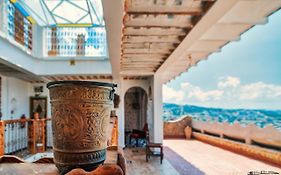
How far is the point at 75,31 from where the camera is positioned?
904 centimetres

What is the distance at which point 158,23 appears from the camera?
3453 millimetres

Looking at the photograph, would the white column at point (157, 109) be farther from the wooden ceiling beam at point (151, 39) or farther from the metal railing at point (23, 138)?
the wooden ceiling beam at point (151, 39)

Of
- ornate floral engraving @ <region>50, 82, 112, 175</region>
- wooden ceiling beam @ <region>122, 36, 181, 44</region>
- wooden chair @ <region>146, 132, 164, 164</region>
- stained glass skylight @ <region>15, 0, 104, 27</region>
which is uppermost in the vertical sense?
stained glass skylight @ <region>15, 0, 104, 27</region>

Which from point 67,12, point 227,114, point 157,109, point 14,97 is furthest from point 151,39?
point 227,114

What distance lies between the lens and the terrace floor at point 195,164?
238 inches

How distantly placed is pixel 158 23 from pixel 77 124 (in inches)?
103

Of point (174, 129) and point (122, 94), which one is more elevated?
point (122, 94)

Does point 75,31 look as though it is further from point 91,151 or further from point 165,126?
point 91,151

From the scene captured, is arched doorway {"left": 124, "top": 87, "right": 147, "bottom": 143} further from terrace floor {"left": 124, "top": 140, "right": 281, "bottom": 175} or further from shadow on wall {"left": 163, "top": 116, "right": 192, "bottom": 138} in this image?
terrace floor {"left": 124, "top": 140, "right": 281, "bottom": 175}

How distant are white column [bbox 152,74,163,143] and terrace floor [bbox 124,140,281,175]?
2.35ft

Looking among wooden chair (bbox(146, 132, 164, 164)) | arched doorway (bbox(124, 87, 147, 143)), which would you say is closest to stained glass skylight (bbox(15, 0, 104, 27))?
wooden chair (bbox(146, 132, 164, 164))

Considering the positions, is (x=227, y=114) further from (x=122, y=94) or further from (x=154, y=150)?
(x=122, y=94)

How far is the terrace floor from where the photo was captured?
19.9ft

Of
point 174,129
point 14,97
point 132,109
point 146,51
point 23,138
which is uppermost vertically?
point 146,51
